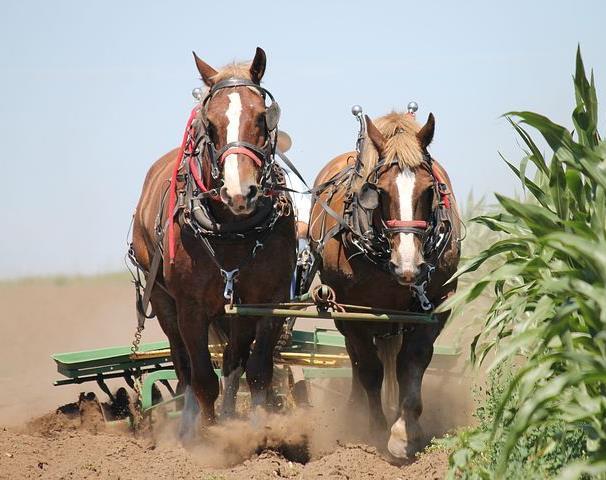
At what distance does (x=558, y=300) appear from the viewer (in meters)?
4.31

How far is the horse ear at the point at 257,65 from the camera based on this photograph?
6.61 metres

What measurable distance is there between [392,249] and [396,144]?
0.64m

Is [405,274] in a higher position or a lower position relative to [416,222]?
lower

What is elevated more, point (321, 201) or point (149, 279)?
point (321, 201)

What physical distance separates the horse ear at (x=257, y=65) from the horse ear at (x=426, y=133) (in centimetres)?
103

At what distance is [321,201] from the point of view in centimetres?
718

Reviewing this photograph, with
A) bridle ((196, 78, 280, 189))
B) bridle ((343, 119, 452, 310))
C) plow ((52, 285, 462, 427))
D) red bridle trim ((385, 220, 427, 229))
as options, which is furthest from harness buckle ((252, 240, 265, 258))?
plow ((52, 285, 462, 427))

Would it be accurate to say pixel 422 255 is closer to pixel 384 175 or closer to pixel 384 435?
pixel 384 175

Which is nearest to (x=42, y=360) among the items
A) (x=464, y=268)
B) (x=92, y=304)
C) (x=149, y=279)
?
(x=92, y=304)

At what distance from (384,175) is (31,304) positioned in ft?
47.4

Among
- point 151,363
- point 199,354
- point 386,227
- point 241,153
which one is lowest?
point 151,363

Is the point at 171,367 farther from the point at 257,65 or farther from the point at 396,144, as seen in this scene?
the point at 396,144

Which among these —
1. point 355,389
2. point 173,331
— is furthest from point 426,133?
point 173,331

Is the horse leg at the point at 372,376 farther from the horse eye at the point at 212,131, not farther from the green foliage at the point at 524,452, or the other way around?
the green foliage at the point at 524,452
